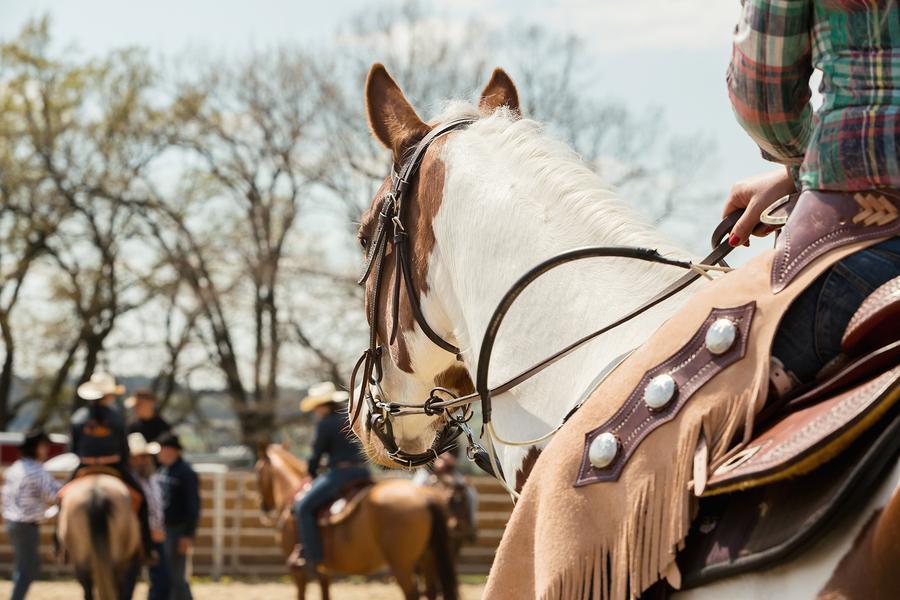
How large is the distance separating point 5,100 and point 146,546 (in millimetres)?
18933

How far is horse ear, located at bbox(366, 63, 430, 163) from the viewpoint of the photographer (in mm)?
3117

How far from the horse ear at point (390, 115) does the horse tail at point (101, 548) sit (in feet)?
28.1

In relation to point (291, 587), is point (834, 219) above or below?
above

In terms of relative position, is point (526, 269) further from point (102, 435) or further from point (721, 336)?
point (102, 435)

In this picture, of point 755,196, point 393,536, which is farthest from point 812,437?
point 393,536

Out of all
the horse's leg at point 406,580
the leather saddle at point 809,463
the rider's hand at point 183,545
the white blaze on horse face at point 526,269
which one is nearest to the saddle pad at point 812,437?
the leather saddle at point 809,463

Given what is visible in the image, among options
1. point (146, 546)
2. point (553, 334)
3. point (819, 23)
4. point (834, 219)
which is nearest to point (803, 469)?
point (834, 219)

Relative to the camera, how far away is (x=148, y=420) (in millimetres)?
12883

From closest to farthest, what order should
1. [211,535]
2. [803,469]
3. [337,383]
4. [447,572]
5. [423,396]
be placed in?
1. [803,469]
2. [423,396]
3. [447,572]
4. [211,535]
5. [337,383]

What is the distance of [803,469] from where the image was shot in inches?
67.4

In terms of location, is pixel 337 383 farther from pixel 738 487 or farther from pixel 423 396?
pixel 738 487

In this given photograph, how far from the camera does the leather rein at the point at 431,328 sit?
97.7 inches

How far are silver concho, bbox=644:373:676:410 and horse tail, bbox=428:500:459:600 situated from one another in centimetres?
1057

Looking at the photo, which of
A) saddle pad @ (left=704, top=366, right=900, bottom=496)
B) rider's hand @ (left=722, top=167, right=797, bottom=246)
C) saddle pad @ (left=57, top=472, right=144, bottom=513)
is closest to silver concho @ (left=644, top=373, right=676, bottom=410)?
saddle pad @ (left=704, top=366, right=900, bottom=496)
